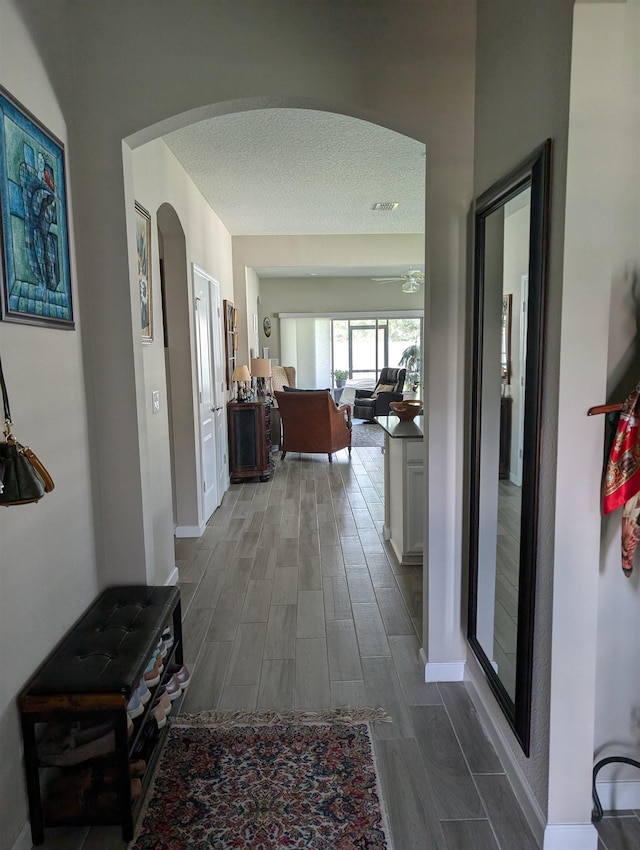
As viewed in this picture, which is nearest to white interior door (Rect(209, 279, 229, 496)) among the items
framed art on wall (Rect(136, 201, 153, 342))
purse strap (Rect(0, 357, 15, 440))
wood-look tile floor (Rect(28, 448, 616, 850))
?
wood-look tile floor (Rect(28, 448, 616, 850))

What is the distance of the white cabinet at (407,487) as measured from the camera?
3428mm

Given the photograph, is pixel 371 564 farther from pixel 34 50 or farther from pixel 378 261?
pixel 378 261

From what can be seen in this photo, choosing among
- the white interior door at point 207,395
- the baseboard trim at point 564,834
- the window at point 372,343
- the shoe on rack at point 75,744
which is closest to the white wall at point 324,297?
the window at point 372,343

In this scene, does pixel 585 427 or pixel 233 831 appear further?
pixel 233 831

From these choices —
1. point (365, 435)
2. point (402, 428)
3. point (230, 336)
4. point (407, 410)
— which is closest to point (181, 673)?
point (402, 428)

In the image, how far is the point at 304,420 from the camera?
6730 millimetres

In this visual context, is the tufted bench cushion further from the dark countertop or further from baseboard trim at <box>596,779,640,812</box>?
the dark countertop

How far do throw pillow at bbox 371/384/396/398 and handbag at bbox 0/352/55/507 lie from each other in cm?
868

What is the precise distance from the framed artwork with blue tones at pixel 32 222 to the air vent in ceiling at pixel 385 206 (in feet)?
12.7

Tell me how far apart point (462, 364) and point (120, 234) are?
56.6 inches

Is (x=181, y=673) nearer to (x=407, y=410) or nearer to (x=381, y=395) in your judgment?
(x=407, y=410)

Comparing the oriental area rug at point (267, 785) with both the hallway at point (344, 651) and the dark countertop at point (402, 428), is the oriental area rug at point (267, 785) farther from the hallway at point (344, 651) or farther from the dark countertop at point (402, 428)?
the dark countertop at point (402, 428)

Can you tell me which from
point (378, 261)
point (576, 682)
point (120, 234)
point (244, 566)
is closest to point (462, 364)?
point (576, 682)

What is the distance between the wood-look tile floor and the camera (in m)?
1.69
